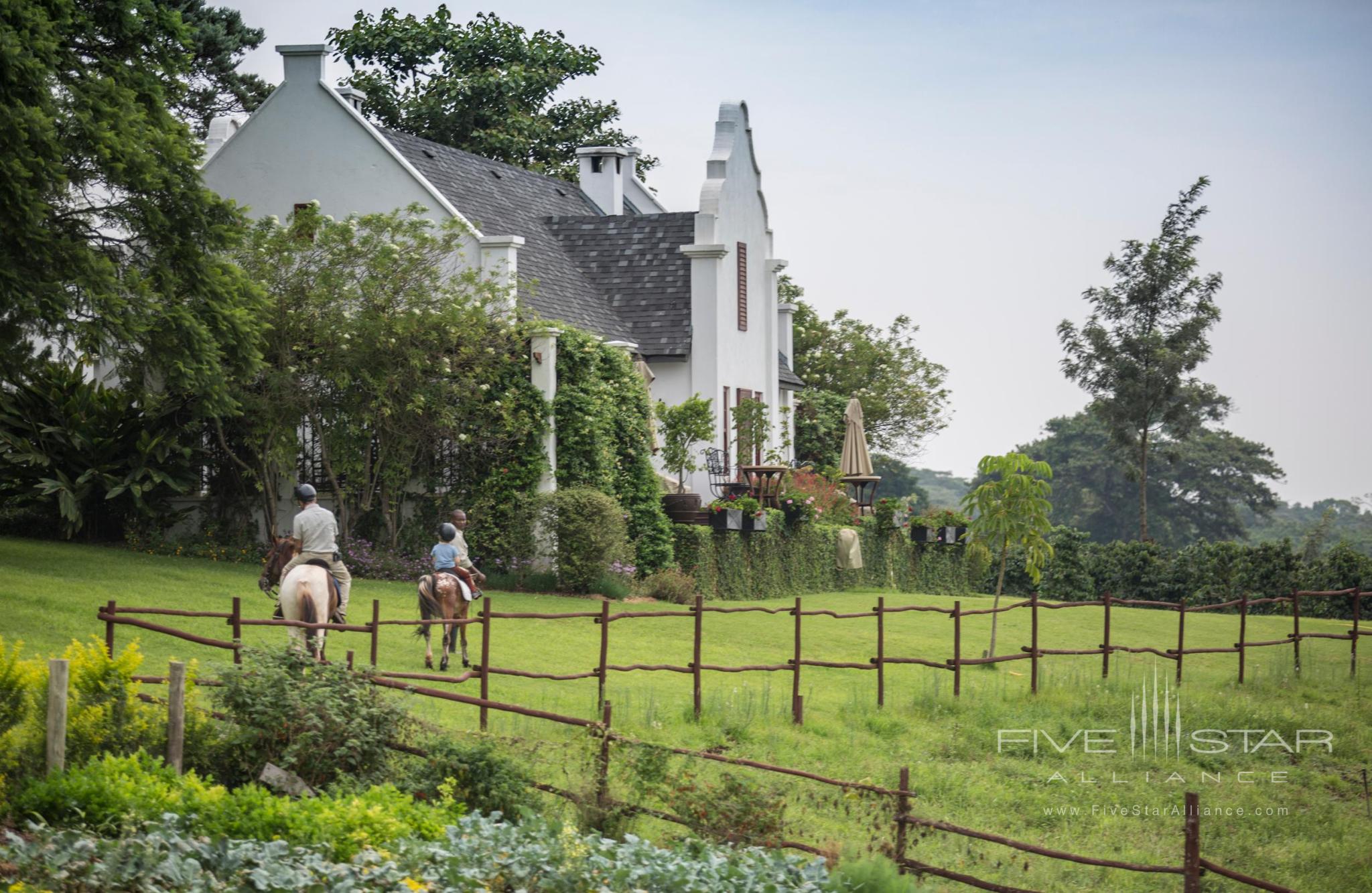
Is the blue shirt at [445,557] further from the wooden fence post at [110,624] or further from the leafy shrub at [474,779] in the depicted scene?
the leafy shrub at [474,779]

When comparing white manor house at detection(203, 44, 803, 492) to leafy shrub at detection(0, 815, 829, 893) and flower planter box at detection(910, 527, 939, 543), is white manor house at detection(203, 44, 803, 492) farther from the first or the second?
leafy shrub at detection(0, 815, 829, 893)

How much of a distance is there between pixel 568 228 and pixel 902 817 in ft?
85.6

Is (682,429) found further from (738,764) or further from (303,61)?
(738,764)

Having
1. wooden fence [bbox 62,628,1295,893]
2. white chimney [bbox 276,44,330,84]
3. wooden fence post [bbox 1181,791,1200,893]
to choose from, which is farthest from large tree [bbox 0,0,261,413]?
wooden fence post [bbox 1181,791,1200,893]

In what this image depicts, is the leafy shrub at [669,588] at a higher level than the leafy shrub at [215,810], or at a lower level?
higher

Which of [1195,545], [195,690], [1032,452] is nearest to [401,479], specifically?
[195,690]

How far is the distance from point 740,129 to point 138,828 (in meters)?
27.2

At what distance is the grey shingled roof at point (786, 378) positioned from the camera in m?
36.9

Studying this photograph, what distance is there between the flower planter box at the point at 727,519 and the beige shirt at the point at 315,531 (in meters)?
12.4

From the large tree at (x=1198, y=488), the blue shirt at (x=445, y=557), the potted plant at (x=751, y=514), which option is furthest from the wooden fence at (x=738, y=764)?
the large tree at (x=1198, y=488)

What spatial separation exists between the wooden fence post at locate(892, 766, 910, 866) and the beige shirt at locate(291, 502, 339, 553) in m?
7.13

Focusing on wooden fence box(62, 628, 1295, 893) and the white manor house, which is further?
the white manor house

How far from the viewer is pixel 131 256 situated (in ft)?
64.4

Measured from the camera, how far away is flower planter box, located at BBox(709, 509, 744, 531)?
25.8 m
